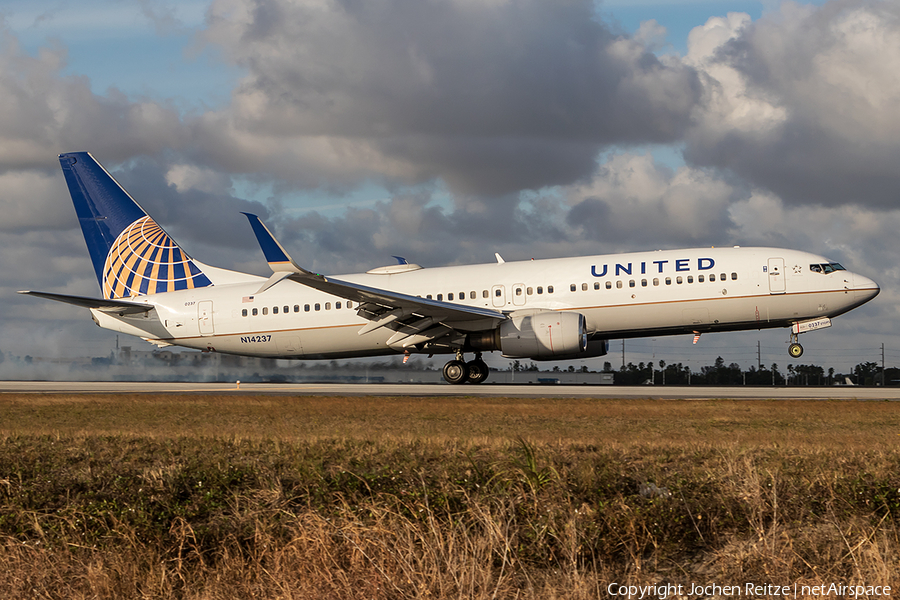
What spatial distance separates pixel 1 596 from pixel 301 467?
11.5 ft

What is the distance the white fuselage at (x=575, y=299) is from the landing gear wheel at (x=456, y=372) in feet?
7.79

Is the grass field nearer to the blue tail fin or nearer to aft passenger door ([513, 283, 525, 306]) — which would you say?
aft passenger door ([513, 283, 525, 306])

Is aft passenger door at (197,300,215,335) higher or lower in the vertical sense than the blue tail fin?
lower

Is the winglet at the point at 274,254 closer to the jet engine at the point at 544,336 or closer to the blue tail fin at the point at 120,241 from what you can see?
the jet engine at the point at 544,336

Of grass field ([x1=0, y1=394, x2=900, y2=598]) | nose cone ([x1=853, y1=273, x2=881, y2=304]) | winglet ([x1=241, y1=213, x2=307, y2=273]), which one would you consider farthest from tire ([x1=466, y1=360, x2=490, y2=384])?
grass field ([x1=0, y1=394, x2=900, y2=598])

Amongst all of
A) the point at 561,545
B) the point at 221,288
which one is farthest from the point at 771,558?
the point at 221,288

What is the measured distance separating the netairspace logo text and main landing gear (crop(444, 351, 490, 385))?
73.3 feet

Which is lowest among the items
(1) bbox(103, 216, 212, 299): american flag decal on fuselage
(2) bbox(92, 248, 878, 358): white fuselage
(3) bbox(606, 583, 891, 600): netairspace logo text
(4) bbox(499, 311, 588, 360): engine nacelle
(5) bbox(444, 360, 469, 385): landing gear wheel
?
(3) bbox(606, 583, 891, 600): netairspace logo text

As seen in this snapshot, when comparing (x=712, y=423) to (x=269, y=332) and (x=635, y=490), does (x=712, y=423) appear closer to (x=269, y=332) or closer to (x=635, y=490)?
(x=635, y=490)

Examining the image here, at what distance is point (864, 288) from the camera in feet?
85.9

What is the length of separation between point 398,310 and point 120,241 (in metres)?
14.9

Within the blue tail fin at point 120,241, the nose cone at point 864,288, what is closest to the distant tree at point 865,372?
the nose cone at point 864,288

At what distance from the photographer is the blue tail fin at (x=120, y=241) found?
33.1 m

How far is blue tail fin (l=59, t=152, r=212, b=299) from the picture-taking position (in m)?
33.1
